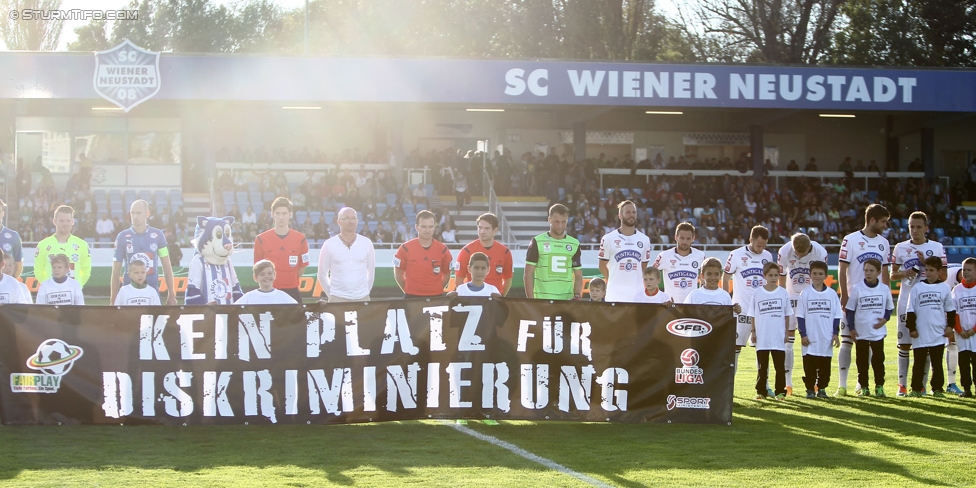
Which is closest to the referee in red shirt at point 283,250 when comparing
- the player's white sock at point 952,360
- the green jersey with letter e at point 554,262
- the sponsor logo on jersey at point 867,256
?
the green jersey with letter e at point 554,262

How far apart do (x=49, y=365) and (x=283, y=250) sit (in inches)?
115

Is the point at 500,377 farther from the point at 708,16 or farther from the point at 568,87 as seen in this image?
the point at 708,16

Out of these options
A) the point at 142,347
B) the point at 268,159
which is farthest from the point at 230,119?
the point at 142,347

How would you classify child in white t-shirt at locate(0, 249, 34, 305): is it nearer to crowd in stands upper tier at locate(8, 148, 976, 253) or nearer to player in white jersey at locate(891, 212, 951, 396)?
player in white jersey at locate(891, 212, 951, 396)

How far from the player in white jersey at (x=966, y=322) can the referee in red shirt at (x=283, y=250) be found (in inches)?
282

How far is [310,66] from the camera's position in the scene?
2869cm

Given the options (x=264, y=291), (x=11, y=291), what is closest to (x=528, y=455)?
(x=264, y=291)

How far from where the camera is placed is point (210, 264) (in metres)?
10.6

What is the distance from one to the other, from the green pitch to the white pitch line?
71 millimetres

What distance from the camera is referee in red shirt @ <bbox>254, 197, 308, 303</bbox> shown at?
10.9m

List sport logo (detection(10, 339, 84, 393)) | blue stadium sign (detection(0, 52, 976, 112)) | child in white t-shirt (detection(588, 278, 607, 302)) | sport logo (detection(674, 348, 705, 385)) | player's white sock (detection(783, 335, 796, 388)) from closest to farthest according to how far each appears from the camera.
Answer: sport logo (detection(10, 339, 84, 393)) → sport logo (detection(674, 348, 705, 385)) → player's white sock (detection(783, 335, 796, 388)) → child in white t-shirt (detection(588, 278, 607, 302)) → blue stadium sign (detection(0, 52, 976, 112))

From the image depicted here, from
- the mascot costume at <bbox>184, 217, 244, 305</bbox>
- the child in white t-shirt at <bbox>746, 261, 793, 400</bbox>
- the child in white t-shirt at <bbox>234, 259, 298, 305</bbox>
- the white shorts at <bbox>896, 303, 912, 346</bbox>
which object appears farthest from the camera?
the white shorts at <bbox>896, 303, 912, 346</bbox>

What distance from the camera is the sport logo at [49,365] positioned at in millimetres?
8578

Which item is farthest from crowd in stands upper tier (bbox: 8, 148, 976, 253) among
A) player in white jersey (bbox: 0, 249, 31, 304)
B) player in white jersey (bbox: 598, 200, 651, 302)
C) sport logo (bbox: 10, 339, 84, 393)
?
sport logo (bbox: 10, 339, 84, 393)
